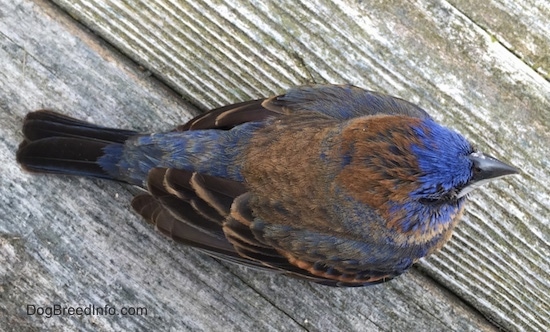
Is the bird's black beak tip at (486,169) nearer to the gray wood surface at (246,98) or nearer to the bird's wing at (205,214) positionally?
the gray wood surface at (246,98)

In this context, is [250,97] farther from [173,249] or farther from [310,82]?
[173,249]

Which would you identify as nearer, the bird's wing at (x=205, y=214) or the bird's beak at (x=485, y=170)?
the bird's beak at (x=485, y=170)

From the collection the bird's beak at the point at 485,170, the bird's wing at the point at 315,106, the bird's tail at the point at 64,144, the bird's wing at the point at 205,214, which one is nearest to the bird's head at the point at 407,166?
the bird's beak at the point at 485,170

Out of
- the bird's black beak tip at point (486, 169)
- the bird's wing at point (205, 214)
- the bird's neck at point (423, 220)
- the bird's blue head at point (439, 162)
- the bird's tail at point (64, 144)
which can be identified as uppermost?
the bird's black beak tip at point (486, 169)

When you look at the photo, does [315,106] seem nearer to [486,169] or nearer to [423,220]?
[423,220]

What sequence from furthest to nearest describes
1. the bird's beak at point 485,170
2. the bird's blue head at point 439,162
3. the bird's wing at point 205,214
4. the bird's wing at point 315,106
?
1. the bird's wing at point 315,106
2. the bird's wing at point 205,214
3. the bird's beak at point 485,170
4. the bird's blue head at point 439,162

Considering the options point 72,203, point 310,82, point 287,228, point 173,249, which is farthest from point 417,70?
point 72,203

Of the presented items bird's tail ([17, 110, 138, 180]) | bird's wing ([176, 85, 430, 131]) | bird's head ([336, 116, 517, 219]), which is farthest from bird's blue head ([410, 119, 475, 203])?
bird's tail ([17, 110, 138, 180])

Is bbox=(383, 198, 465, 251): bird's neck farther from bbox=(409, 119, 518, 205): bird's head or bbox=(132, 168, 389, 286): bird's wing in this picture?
bbox=(132, 168, 389, 286): bird's wing
